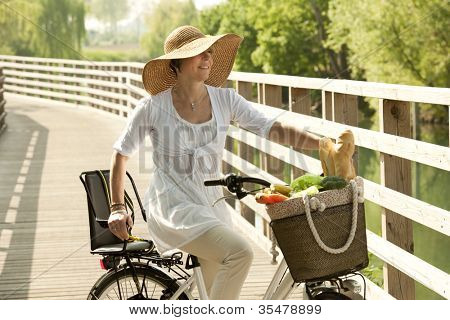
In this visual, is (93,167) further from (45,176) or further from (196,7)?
(196,7)

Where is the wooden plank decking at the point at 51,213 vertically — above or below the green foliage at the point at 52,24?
below

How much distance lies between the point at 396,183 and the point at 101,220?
150 cm

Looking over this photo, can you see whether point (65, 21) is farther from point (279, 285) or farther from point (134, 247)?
point (279, 285)

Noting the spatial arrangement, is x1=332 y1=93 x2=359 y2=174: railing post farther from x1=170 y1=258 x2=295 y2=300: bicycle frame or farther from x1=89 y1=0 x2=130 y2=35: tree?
x1=89 y1=0 x2=130 y2=35: tree

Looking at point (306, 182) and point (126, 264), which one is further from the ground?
point (306, 182)

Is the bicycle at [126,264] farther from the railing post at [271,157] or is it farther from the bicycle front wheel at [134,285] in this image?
the railing post at [271,157]

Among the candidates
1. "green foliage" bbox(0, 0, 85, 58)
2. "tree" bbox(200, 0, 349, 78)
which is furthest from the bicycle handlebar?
"tree" bbox(200, 0, 349, 78)

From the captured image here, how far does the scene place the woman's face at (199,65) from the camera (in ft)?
11.0

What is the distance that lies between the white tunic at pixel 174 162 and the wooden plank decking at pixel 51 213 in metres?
1.79

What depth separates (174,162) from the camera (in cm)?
333

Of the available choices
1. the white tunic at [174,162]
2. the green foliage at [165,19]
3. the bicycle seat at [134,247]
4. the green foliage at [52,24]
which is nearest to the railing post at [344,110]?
the white tunic at [174,162]

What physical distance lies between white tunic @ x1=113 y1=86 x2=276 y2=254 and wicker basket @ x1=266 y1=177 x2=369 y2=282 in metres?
0.42

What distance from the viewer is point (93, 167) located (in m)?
10.7

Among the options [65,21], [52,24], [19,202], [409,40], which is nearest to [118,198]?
[19,202]
